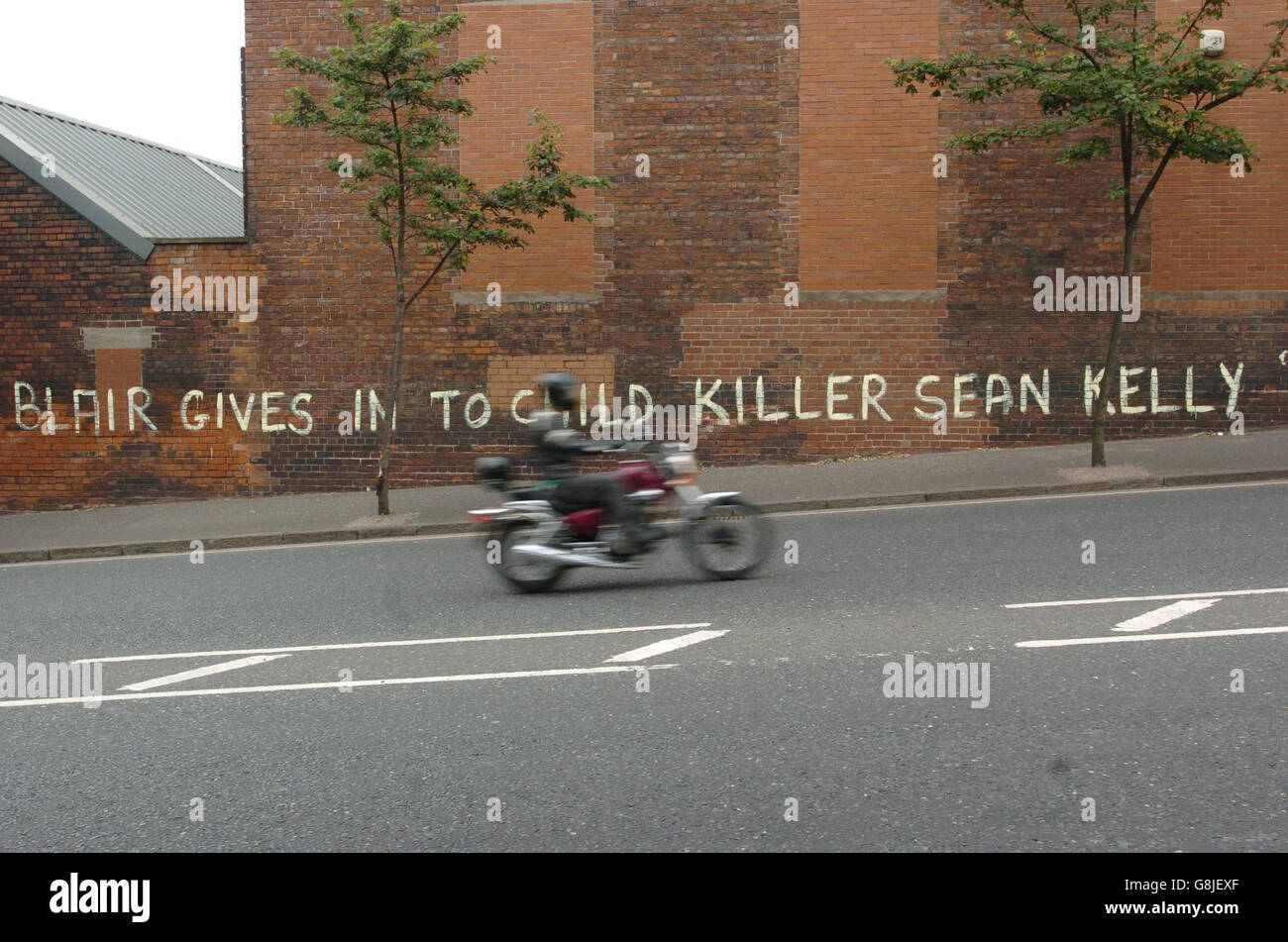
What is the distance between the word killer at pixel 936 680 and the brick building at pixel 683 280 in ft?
37.2

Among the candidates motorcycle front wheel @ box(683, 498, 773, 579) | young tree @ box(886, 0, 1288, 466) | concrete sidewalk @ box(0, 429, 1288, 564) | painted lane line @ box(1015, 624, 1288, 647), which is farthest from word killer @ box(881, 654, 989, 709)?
young tree @ box(886, 0, 1288, 466)

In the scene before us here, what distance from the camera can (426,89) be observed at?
1505 centimetres

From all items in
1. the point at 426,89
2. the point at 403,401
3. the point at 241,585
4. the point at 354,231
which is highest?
the point at 426,89

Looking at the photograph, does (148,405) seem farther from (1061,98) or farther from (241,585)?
(1061,98)

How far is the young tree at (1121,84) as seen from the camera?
14.0 meters

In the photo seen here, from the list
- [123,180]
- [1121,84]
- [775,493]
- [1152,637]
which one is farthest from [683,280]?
[1152,637]

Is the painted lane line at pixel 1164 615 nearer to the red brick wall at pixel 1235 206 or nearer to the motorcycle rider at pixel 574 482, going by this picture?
the motorcycle rider at pixel 574 482

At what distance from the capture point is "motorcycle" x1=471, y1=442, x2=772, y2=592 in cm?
949

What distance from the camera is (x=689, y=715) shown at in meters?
5.84

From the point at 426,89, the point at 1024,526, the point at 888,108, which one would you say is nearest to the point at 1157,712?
the point at 1024,526

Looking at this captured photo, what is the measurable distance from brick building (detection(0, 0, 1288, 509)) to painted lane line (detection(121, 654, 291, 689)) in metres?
10.4

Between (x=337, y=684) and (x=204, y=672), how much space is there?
111 cm

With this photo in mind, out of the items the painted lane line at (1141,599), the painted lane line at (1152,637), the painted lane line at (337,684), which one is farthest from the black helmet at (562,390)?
the painted lane line at (1152,637)
